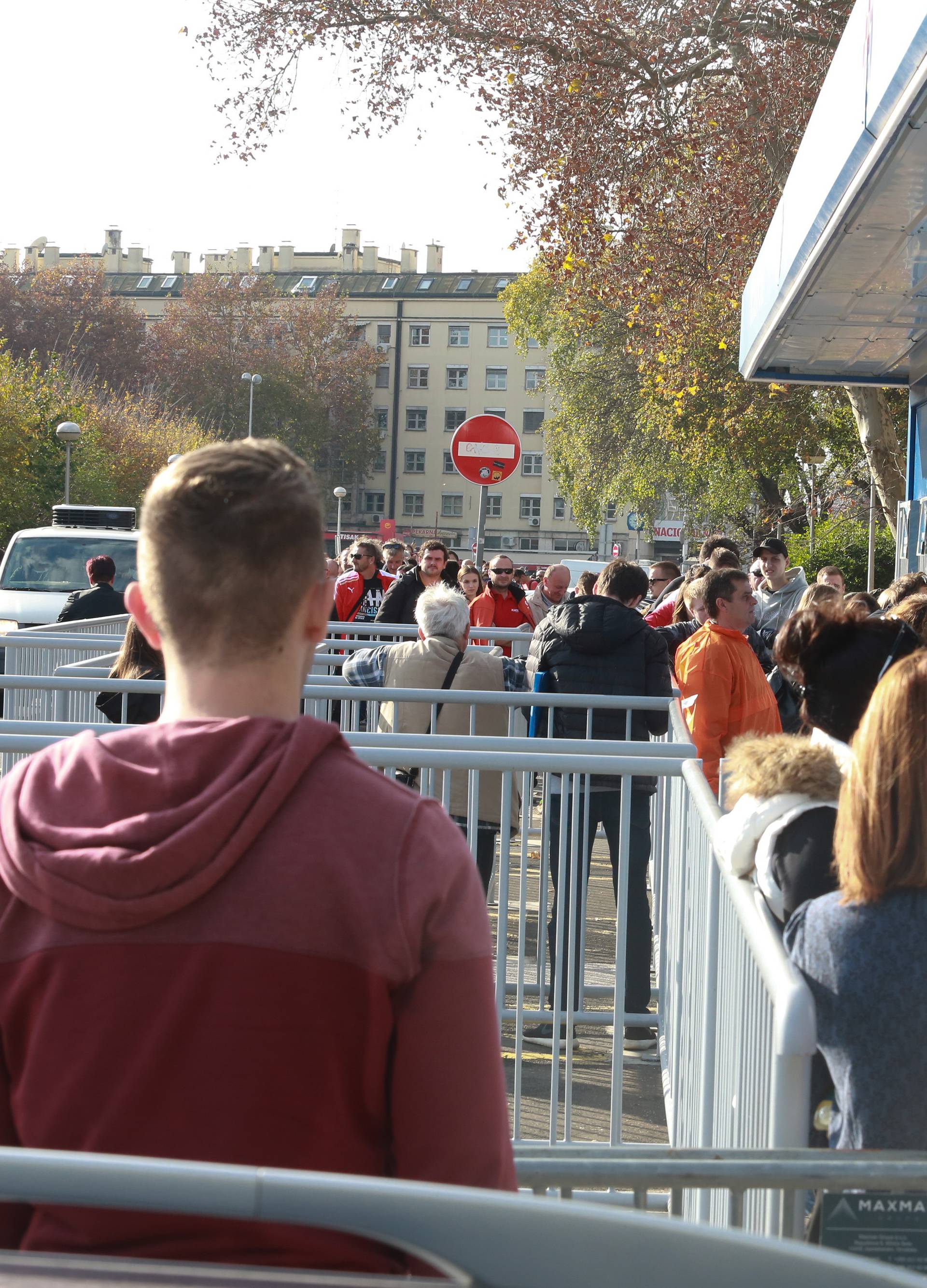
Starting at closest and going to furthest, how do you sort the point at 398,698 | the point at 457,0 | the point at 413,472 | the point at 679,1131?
1. the point at 679,1131
2. the point at 398,698
3. the point at 457,0
4. the point at 413,472

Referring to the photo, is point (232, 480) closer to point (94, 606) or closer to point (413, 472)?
point (94, 606)

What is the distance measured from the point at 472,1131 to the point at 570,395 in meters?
41.5

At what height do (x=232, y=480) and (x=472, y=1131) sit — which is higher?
(x=232, y=480)

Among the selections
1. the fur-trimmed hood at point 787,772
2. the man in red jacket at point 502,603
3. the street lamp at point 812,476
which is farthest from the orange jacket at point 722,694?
the street lamp at point 812,476

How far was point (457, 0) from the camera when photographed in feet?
53.1

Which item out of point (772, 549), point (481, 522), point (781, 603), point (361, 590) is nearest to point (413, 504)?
point (361, 590)

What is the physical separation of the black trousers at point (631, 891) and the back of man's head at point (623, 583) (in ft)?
5.90

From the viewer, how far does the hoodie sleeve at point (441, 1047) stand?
149 cm

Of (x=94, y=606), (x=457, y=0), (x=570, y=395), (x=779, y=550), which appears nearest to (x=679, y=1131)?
(x=779, y=550)

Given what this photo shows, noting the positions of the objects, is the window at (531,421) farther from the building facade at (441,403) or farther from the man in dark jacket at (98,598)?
the man in dark jacket at (98,598)

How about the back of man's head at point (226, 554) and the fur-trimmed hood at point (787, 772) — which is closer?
the back of man's head at point (226, 554)

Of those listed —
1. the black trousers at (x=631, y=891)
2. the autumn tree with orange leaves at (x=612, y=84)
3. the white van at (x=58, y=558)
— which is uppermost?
the autumn tree with orange leaves at (x=612, y=84)

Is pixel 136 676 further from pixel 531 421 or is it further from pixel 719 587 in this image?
pixel 531 421

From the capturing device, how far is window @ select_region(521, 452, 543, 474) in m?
96.8
